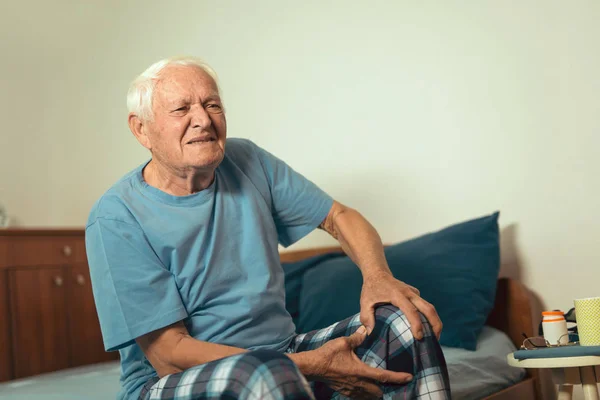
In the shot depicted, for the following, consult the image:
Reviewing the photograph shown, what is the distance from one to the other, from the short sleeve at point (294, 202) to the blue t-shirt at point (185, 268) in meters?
0.07

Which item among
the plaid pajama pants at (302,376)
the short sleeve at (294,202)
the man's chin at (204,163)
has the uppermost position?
the man's chin at (204,163)

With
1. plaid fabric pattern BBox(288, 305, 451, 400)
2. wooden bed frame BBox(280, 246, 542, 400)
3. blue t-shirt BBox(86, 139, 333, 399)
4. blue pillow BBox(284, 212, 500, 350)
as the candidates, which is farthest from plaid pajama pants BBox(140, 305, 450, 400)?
wooden bed frame BBox(280, 246, 542, 400)

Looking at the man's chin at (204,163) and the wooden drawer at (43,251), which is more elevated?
the man's chin at (204,163)

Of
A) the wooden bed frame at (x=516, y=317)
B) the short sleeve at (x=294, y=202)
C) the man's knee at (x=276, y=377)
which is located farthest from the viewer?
the wooden bed frame at (x=516, y=317)

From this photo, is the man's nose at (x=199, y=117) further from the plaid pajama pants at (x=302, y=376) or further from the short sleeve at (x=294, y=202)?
the plaid pajama pants at (x=302, y=376)

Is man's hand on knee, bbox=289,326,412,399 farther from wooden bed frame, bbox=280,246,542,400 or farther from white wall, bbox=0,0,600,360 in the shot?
white wall, bbox=0,0,600,360

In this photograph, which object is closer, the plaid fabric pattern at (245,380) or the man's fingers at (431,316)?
the plaid fabric pattern at (245,380)

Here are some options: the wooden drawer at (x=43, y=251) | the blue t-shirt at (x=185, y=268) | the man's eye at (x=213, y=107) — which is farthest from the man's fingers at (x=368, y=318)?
the wooden drawer at (x=43, y=251)

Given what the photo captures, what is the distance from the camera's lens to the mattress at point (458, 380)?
1.65 meters

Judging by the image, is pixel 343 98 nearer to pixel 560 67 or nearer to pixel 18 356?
pixel 560 67

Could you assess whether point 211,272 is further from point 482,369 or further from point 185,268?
point 482,369

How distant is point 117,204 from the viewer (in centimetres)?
139

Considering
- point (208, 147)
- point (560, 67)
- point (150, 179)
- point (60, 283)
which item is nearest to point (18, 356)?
point (60, 283)

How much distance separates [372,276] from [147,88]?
63 centimetres
